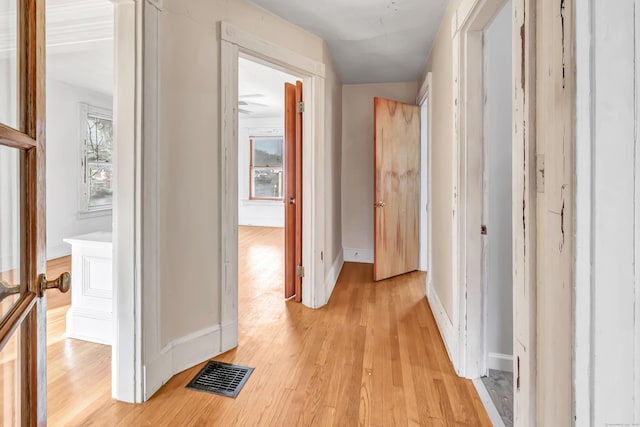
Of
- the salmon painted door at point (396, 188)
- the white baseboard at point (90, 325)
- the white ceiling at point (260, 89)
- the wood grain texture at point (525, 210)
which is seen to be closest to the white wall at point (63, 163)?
the white ceiling at point (260, 89)

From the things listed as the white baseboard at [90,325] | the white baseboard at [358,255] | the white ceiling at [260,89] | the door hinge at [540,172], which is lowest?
the white baseboard at [90,325]

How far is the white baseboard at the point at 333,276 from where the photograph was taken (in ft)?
10.5

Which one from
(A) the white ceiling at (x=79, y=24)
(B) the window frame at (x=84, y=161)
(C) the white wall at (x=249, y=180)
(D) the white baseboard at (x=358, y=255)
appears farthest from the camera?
(C) the white wall at (x=249, y=180)

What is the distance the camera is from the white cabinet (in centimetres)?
231

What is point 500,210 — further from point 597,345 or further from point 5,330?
point 5,330

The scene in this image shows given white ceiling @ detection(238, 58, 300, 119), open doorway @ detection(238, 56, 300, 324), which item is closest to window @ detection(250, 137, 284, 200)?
open doorway @ detection(238, 56, 300, 324)

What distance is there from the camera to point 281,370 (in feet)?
6.47

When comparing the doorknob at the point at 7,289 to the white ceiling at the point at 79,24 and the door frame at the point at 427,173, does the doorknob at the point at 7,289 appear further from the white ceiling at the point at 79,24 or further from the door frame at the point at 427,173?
the door frame at the point at 427,173

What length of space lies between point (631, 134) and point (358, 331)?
7.05ft

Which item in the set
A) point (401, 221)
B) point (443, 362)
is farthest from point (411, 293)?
point (443, 362)

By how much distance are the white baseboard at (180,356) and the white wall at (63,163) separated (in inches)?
159

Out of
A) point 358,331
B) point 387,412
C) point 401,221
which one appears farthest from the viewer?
point 401,221

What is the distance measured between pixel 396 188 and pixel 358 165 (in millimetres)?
822

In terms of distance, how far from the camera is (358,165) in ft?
14.9
